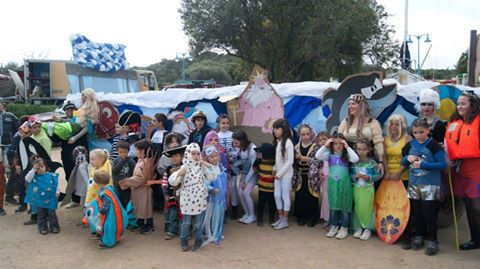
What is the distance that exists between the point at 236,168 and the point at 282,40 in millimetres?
14955

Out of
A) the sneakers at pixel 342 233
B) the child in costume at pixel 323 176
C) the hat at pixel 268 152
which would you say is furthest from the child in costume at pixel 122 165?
the sneakers at pixel 342 233

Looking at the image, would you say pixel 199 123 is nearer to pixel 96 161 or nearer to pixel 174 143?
pixel 174 143

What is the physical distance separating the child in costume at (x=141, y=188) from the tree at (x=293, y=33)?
14209 millimetres

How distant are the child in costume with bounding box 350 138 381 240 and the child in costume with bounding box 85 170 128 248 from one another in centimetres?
271

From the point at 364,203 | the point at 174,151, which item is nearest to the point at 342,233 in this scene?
the point at 364,203

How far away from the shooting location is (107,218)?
4621mm

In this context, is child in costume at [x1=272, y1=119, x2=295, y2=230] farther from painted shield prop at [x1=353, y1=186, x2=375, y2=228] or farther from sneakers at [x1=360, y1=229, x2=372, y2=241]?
A: sneakers at [x1=360, y1=229, x2=372, y2=241]

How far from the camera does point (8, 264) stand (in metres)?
4.23

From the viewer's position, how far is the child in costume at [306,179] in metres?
5.18

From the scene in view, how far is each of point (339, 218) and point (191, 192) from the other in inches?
72.5

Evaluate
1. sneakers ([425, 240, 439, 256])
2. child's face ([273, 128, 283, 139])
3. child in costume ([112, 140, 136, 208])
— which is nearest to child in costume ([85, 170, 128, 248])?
child in costume ([112, 140, 136, 208])

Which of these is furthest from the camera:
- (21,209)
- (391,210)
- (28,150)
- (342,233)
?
(21,209)

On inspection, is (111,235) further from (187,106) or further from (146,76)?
(146,76)

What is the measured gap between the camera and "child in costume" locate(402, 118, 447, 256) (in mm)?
4184
